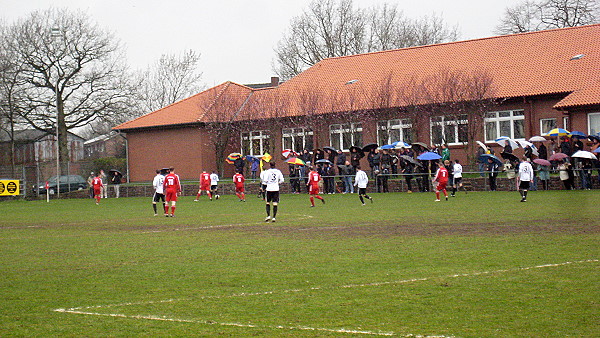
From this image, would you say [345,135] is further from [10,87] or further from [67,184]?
[10,87]

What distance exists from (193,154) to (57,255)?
40566 mm

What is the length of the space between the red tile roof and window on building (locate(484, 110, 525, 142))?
59.7 inches

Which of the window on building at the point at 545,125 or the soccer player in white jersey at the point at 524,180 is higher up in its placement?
the window on building at the point at 545,125

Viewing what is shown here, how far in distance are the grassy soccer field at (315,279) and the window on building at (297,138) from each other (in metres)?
27.9

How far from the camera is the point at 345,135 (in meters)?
49.4

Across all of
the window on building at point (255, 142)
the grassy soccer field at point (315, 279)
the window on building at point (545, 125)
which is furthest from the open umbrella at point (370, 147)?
the grassy soccer field at point (315, 279)

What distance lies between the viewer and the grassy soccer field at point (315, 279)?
838 cm

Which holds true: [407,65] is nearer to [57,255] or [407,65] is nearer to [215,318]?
[57,255]

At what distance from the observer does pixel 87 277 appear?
12320mm

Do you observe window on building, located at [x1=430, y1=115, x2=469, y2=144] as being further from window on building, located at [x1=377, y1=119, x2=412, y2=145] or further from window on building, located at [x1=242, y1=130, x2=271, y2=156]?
window on building, located at [x1=242, y1=130, x2=271, y2=156]

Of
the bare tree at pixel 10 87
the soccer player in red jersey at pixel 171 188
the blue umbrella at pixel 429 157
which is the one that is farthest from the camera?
Result: the bare tree at pixel 10 87

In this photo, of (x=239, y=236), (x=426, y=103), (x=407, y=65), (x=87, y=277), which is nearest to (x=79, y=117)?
(x=407, y=65)

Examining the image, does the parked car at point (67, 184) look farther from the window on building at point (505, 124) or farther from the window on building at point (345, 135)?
the window on building at point (505, 124)

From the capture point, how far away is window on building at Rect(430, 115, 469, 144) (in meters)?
43.4
